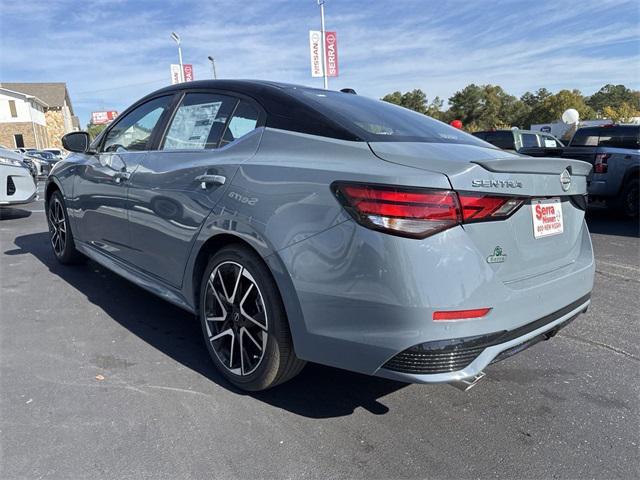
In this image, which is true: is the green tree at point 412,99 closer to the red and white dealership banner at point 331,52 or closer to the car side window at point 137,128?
the red and white dealership banner at point 331,52

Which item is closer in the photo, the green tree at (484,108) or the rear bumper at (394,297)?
the rear bumper at (394,297)

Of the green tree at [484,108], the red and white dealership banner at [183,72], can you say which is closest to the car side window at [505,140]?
the red and white dealership banner at [183,72]

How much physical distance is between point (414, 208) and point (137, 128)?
104 inches

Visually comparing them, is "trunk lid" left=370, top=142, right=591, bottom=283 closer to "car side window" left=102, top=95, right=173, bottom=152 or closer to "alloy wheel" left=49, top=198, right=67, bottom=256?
"car side window" left=102, top=95, right=173, bottom=152

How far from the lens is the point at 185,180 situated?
2830 millimetres

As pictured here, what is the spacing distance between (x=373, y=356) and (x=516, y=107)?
70.0 metres

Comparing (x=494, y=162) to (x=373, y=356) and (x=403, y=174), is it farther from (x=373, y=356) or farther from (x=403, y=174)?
(x=373, y=356)

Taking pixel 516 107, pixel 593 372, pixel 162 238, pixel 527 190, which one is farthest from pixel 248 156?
pixel 516 107

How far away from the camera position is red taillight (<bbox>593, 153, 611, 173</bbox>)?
8.15 metres

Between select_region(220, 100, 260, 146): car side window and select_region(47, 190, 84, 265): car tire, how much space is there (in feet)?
8.75

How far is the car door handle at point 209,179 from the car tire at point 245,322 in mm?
357

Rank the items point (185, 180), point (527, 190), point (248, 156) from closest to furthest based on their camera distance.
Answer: point (527, 190), point (248, 156), point (185, 180)

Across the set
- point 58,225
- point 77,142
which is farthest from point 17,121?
point 77,142

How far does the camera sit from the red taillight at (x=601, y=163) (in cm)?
815
